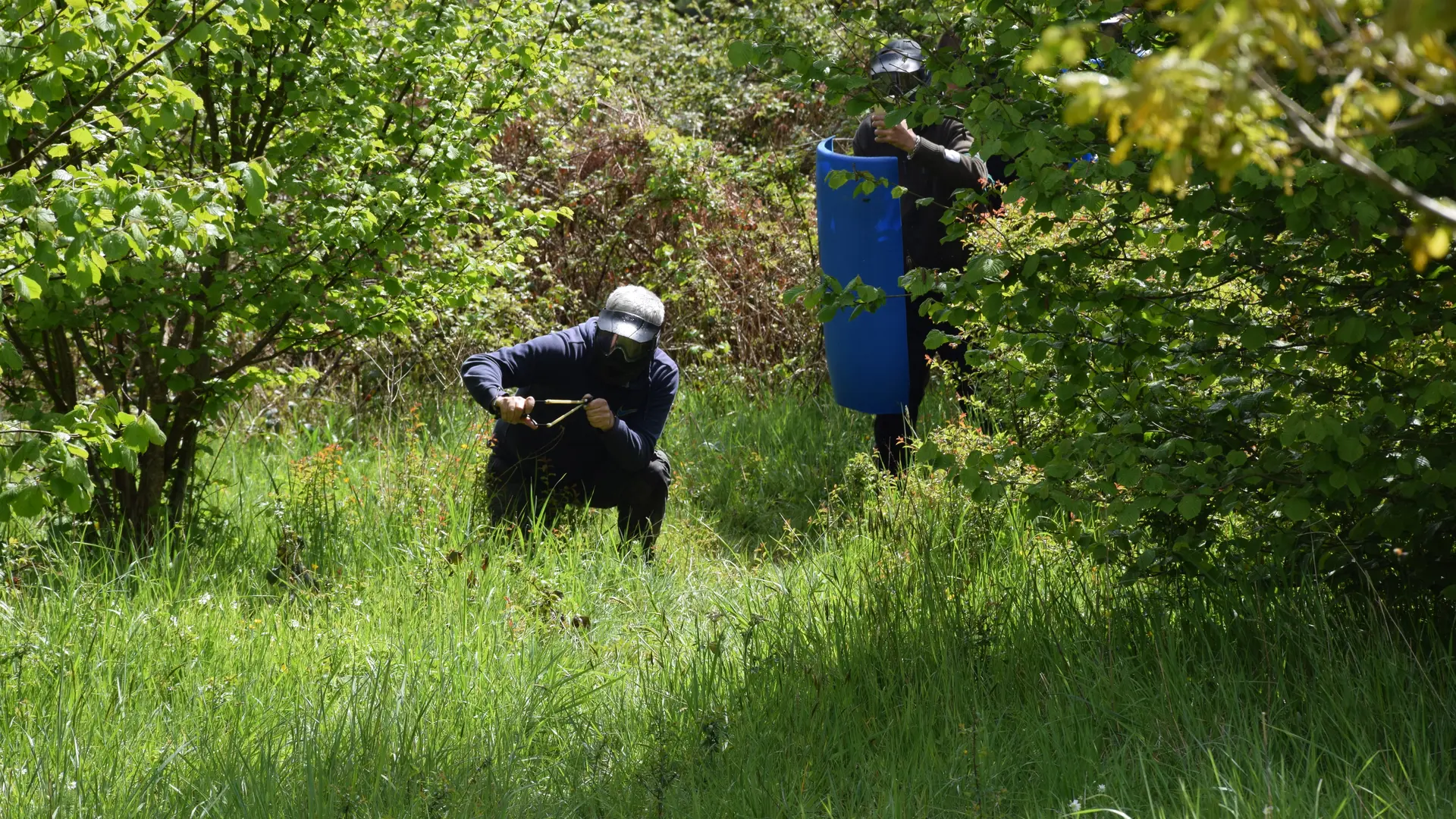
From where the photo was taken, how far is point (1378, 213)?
2.23 metres

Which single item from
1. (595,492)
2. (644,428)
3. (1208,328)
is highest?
(1208,328)

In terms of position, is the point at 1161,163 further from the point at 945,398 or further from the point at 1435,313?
the point at 945,398

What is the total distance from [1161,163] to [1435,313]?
6.94 ft

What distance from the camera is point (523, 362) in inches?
199

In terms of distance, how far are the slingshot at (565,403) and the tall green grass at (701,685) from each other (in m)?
0.45

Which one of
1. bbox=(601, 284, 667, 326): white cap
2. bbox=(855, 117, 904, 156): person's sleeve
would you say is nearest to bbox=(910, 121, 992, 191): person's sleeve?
bbox=(855, 117, 904, 156): person's sleeve

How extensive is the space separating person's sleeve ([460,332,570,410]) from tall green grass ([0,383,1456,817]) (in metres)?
0.62

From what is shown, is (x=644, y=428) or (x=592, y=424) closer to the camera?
(x=592, y=424)

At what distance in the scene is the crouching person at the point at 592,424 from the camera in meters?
4.93

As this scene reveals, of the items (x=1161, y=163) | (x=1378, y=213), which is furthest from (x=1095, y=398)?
(x=1161, y=163)

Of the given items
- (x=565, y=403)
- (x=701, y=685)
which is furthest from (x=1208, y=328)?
(x=565, y=403)

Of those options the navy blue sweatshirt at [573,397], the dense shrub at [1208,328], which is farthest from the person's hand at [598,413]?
the dense shrub at [1208,328]

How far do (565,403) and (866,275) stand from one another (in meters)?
1.32

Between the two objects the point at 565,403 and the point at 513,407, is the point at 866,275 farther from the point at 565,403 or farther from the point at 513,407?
the point at 513,407
